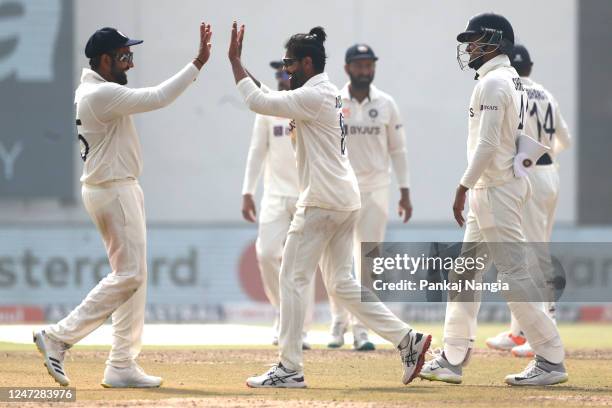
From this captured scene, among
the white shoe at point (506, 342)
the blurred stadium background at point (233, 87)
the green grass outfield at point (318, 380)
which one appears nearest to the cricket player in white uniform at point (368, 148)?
the green grass outfield at point (318, 380)

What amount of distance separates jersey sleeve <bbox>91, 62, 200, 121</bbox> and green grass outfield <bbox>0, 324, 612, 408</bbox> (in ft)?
5.68

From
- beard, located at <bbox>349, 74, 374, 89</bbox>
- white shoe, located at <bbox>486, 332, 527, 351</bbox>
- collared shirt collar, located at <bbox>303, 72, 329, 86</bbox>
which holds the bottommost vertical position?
white shoe, located at <bbox>486, 332, 527, 351</bbox>

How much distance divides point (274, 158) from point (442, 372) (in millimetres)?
3685

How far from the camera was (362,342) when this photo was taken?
38.2ft

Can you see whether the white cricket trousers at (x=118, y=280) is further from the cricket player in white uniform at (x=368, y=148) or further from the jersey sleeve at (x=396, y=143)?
the jersey sleeve at (x=396, y=143)

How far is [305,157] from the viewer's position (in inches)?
345

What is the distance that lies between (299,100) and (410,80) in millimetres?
16374

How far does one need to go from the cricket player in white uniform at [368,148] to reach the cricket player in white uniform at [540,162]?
1366 millimetres

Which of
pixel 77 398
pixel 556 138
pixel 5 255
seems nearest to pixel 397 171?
pixel 556 138

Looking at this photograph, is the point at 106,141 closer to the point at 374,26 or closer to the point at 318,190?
the point at 318,190

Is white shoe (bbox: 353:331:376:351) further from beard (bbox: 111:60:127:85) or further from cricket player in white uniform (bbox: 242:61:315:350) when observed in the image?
beard (bbox: 111:60:127:85)

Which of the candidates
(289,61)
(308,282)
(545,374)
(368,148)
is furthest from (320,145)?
(368,148)

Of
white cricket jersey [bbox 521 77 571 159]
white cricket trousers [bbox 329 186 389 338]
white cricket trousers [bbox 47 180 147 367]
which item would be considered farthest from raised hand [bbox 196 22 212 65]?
white cricket trousers [bbox 329 186 389 338]

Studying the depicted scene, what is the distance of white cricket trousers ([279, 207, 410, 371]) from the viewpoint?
871 centimetres
